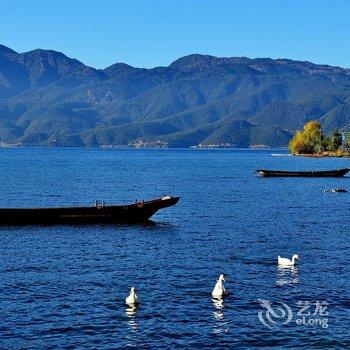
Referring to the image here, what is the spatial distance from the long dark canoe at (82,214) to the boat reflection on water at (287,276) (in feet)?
89.5

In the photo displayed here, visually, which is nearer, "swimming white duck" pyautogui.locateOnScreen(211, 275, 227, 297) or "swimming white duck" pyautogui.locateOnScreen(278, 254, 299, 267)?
"swimming white duck" pyautogui.locateOnScreen(211, 275, 227, 297)

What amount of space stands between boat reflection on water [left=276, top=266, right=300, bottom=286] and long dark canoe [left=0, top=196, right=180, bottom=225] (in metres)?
27.3

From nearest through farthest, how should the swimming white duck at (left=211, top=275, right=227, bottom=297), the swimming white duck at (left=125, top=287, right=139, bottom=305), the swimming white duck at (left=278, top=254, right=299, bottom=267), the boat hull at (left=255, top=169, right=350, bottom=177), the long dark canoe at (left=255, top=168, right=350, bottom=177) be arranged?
the swimming white duck at (left=125, top=287, right=139, bottom=305)
the swimming white duck at (left=211, top=275, right=227, bottom=297)
the swimming white duck at (left=278, top=254, right=299, bottom=267)
the long dark canoe at (left=255, top=168, right=350, bottom=177)
the boat hull at (left=255, top=169, right=350, bottom=177)

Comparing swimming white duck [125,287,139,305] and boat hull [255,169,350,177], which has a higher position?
boat hull [255,169,350,177]

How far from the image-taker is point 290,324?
34219 millimetres

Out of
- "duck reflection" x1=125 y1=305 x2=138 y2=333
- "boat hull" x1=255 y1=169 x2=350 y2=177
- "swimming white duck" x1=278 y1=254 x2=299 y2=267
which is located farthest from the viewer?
"boat hull" x1=255 y1=169 x2=350 y2=177

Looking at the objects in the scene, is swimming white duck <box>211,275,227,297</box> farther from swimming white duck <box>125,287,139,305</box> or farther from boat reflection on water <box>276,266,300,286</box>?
swimming white duck <box>125,287,139,305</box>

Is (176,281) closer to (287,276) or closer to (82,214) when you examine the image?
(287,276)

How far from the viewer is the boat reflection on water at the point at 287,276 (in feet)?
141

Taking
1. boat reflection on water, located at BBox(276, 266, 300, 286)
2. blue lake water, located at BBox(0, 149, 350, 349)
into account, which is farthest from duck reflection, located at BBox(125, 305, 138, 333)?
boat reflection on water, located at BBox(276, 266, 300, 286)

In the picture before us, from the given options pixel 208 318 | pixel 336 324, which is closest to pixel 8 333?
pixel 208 318

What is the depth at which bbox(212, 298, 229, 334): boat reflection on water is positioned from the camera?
3359 cm

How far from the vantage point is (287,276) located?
4491cm

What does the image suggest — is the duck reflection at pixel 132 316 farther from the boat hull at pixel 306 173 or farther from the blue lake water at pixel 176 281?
the boat hull at pixel 306 173
